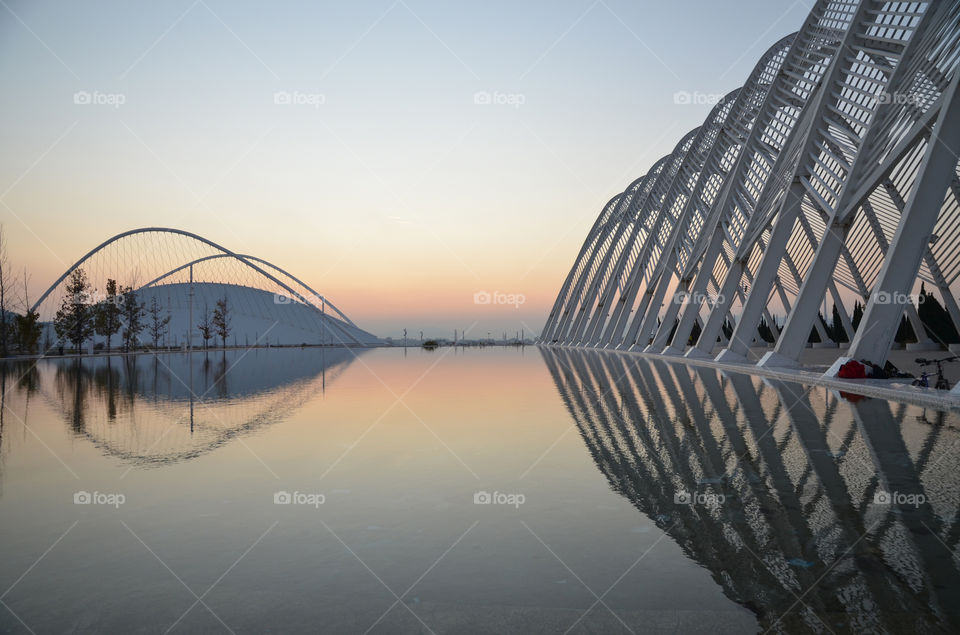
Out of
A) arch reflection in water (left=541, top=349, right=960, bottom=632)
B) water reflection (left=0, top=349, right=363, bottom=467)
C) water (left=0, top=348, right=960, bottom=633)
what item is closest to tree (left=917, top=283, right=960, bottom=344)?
arch reflection in water (left=541, top=349, right=960, bottom=632)

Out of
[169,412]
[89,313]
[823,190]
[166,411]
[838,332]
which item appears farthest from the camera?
[89,313]

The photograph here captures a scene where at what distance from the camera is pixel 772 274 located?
1962 cm

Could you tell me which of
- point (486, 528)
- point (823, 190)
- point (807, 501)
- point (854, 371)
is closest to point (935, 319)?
point (823, 190)

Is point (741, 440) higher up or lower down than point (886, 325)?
lower down

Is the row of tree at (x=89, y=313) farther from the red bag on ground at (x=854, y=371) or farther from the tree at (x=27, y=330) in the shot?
the red bag on ground at (x=854, y=371)

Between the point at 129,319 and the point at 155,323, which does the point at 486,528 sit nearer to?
the point at 129,319

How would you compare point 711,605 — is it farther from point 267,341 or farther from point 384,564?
point 267,341

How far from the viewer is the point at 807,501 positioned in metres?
4.73

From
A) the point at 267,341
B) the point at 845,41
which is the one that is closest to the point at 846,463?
the point at 845,41

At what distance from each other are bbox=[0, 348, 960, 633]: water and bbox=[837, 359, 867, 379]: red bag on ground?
19.4 feet

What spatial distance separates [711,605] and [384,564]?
1660 millimetres

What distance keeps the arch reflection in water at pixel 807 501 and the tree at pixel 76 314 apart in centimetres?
5378

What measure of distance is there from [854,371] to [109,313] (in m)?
59.3

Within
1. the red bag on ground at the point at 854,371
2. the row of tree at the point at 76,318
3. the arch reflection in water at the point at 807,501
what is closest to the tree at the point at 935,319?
the red bag on ground at the point at 854,371
